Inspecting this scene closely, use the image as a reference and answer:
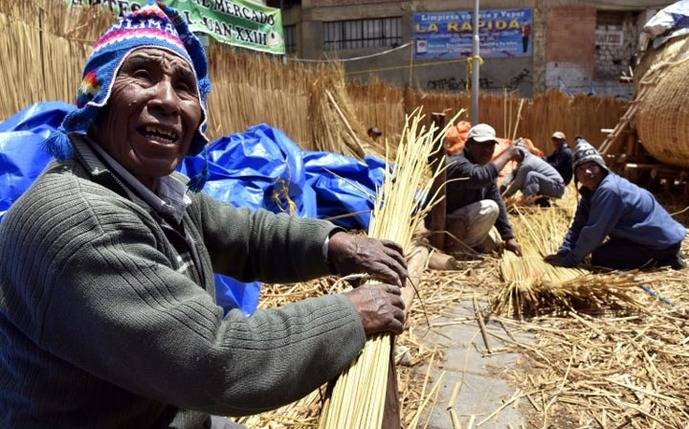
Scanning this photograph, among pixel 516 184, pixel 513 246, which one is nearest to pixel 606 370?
pixel 513 246

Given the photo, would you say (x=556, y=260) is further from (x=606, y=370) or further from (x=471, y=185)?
(x=606, y=370)

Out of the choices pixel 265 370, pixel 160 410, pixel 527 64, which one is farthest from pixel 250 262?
pixel 527 64

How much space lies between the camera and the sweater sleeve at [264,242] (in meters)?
1.44

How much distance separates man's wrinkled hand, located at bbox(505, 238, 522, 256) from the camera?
4.28 metres

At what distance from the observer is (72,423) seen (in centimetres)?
100

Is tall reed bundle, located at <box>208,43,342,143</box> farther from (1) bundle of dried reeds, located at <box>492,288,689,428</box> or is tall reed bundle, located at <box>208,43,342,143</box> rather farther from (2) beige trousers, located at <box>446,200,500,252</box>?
(1) bundle of dried reeds, located at <box>492,288,689,428</box>

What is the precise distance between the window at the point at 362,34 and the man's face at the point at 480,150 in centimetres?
1661

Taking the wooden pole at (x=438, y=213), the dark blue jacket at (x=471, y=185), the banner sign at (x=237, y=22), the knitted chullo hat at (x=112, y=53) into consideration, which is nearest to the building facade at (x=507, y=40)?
the banner sign at (x=237, y=22)

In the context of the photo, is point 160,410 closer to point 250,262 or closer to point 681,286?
point 250,262

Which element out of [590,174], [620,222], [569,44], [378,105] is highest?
[569,44]

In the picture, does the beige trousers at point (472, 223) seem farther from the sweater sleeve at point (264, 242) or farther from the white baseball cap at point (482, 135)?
the sweater sleeve at point (264, 242)

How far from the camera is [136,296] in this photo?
88cm

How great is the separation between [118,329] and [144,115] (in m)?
0.43

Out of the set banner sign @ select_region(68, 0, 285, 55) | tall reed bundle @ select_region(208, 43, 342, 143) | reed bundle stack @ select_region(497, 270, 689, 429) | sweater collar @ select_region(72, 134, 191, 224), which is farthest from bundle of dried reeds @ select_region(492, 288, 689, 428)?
banner sign @ select_region(68, 0, 285, 55)
